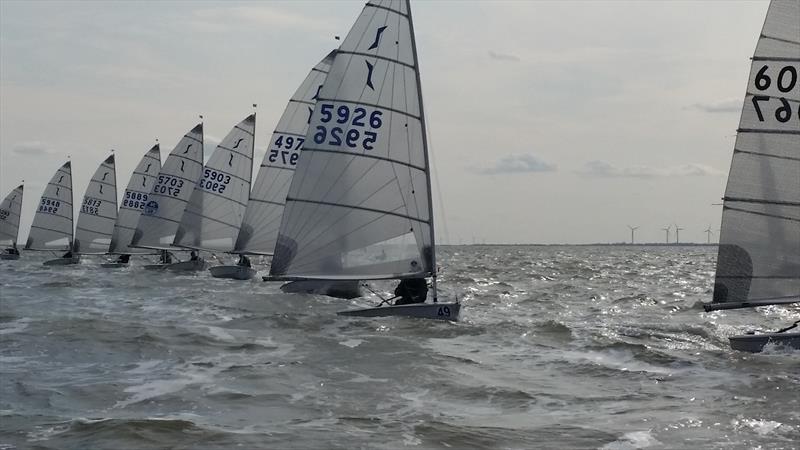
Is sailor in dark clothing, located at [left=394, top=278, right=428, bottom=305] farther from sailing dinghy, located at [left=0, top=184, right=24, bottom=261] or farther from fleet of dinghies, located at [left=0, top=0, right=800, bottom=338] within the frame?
sailing dinghy, located at [left=0, top=184, right=24, bottom=261]

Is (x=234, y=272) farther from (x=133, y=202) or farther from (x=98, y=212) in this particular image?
(x=98, y=212)

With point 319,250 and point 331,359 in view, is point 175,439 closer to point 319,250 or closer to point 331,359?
point 331,359

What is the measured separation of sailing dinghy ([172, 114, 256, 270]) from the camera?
44406 mm

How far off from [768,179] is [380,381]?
27.2ft

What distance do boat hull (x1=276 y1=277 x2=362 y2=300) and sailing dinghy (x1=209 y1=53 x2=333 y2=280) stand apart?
696 centimetres

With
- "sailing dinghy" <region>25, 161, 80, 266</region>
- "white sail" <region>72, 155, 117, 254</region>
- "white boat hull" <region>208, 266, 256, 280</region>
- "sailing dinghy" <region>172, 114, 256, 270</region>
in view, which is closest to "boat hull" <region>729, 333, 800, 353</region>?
"white boat hull" <region>208, 266, 256, 280</region>

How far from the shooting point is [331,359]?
55.7 ft

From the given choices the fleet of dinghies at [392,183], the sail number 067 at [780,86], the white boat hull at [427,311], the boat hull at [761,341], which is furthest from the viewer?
the white boat hull at [427,311]

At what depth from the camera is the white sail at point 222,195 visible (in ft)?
146

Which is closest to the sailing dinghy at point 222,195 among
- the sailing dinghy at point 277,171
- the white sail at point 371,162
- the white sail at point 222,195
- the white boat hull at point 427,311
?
the white sail at point 222,195

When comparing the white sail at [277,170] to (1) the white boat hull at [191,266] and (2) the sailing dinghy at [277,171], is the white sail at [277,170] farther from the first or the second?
(1) the white boat hull at [191,266]

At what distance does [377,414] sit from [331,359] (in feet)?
15.6

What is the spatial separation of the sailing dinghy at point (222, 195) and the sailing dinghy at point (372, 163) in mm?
21525

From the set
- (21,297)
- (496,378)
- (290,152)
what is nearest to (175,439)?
(496,378)
